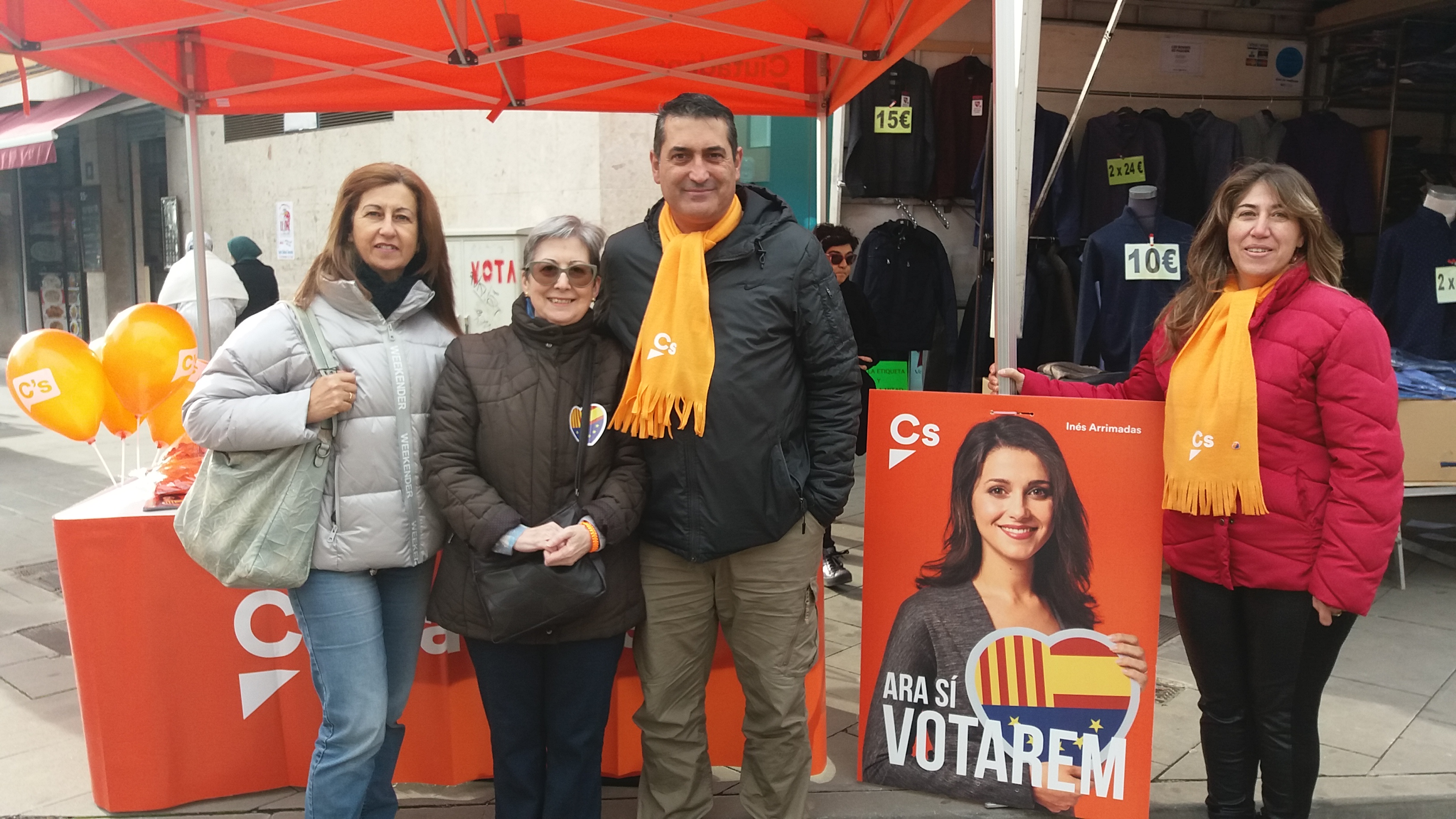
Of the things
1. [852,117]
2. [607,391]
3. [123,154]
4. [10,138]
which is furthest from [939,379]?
[123,154]

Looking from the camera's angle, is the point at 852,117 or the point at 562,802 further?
the point at 852,117

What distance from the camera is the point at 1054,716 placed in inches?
110

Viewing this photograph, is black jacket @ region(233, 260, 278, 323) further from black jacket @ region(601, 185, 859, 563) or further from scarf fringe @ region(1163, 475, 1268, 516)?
scarf fringe @ region(1163, 475, 1268, 516)

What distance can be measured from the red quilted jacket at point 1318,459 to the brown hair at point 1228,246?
8cm

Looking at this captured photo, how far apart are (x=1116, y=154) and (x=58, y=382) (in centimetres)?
550

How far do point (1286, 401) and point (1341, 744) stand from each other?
181 centimetres

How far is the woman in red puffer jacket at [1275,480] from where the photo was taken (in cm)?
234

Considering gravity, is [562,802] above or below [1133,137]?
below

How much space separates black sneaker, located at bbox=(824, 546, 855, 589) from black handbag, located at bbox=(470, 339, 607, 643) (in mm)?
2913

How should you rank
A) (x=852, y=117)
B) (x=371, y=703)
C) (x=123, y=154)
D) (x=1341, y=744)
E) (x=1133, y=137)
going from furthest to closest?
(x=123, y=154) → (x=852, y=117) → (x=1133, y=137) → (x=1341, y=744) → (x=371, y=703)

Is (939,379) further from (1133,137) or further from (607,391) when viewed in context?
(607,391)

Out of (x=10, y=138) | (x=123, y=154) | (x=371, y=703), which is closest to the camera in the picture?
(x=371, y=703)

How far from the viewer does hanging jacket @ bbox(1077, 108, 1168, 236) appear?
5.82 meters

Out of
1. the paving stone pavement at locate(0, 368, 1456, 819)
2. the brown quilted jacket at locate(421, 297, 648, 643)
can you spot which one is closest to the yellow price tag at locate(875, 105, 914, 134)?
the paving stone pavement at locate(0, 368, 1456, 819)
